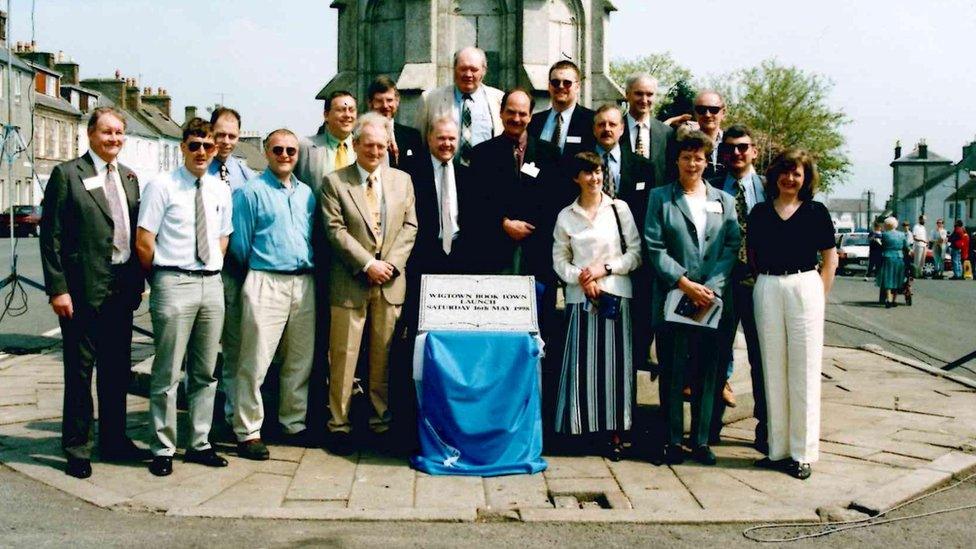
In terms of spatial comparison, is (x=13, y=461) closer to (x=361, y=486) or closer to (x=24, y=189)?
(x=361, y=486)

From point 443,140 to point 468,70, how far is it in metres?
0.87

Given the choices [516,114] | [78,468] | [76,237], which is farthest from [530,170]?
[78,468]

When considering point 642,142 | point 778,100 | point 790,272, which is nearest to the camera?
point 790,272

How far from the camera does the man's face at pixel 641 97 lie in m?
7.27

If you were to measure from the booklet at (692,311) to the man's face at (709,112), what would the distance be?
160 centimetres

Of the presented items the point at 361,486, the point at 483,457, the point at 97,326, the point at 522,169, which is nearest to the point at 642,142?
the point at 522,169

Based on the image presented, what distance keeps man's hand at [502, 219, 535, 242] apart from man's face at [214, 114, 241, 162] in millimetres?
2033

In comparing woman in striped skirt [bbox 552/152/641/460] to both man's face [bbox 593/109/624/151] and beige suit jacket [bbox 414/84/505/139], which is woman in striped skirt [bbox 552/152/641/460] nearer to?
man's face [bbox 593/109/624/151]

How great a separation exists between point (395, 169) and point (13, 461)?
10.1ft

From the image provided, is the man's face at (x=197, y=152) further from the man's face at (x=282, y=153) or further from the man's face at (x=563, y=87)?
the man's face at (x=563, y=87)

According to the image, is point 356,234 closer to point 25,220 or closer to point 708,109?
point 708,109

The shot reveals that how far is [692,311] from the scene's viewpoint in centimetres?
622

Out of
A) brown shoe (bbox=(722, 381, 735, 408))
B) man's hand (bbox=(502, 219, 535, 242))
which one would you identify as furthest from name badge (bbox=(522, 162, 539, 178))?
brown shoe (bbox=(722, 381, 735, 408))

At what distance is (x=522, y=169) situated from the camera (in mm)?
6629
